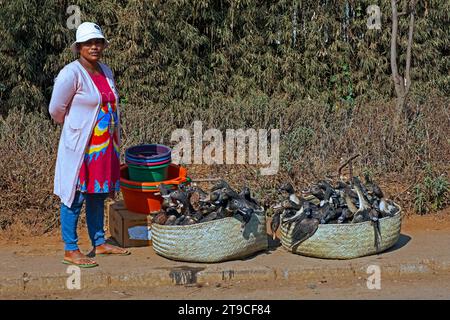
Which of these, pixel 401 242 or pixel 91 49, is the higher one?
pixel 91 49

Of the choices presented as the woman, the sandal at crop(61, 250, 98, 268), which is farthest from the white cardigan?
the sandal at crop(61, 250, 98, 268)

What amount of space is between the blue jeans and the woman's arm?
0.69 m

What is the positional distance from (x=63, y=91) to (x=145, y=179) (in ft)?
3.95

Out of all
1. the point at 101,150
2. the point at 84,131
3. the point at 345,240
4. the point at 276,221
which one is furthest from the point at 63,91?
the point at 345,240

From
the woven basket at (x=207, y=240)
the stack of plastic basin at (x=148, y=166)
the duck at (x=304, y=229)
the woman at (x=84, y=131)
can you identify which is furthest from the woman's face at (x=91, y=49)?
the duck at (x=304, y=229)

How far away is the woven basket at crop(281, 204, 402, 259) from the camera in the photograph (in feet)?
22.1

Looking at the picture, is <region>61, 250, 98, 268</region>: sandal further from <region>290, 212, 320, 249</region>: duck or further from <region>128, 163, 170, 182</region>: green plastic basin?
<region>290, 212, 320, 249</region>: duck

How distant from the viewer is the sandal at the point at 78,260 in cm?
657

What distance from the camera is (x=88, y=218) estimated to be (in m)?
6.82

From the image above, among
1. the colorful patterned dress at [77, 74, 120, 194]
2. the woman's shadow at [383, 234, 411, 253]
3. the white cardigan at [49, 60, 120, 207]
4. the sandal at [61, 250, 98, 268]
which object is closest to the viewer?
the white cardigan at [49, 60, 120, 207]

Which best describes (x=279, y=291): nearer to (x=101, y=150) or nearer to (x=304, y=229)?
(x=304, y=229)

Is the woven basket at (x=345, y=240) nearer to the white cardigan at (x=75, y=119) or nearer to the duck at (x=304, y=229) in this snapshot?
the duck at (x=304, y=229)

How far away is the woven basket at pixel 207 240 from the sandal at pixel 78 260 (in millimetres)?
583
